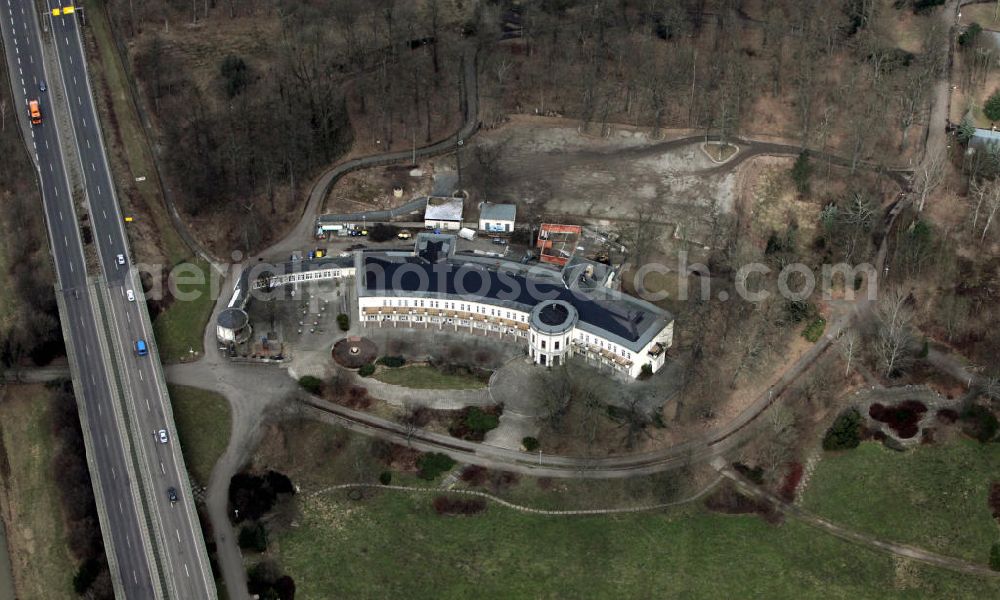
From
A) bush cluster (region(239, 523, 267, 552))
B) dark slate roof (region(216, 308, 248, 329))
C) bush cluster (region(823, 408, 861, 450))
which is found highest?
dark slate roof (region(216, 308, 248, 329))

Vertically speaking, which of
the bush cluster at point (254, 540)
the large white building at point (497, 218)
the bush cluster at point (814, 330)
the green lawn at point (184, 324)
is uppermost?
the large white building at point (497, 218)

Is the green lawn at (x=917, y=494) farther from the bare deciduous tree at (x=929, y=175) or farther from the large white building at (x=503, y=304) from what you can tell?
the bare deciduous tree at (x=929, y=175)

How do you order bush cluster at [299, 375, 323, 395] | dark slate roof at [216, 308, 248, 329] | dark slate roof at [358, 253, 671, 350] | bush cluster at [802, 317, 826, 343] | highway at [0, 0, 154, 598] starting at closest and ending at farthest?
highway at [0, 0, 154, 598] → bush cluster at [299, 375, 323, 395] → dark slate roof at [358, 253, 671, 350] → dark slate roof at [216, 308, 248, 329] → bush cluster at [802, 317, 826, 343]

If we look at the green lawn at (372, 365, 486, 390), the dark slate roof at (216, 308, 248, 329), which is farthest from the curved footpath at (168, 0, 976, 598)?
the green lawn at (372, 365, 486, 390)

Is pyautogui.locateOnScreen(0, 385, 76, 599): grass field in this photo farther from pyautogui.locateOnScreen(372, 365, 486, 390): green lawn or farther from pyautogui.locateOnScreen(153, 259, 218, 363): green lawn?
pyautogui.locateOnScreen(372, 365, 486, 390): green lawn

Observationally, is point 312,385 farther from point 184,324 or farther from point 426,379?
point 184,324

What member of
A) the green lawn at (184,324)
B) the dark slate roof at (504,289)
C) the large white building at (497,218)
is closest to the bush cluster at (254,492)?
the green lawn at (184,324)
